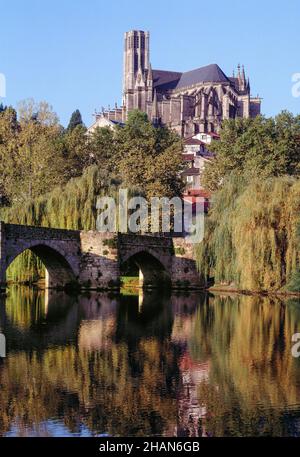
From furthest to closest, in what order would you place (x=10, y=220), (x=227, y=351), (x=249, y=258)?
(x=10, y=220)
(x=249, y=258)
(x=227, y=351)

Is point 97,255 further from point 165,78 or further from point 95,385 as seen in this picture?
point 165,78

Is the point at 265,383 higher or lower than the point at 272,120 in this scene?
lower

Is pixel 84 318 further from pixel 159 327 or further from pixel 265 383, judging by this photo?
pixel 265 383

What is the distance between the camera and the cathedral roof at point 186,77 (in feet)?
444

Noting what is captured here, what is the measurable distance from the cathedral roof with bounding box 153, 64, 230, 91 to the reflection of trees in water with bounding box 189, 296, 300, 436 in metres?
109

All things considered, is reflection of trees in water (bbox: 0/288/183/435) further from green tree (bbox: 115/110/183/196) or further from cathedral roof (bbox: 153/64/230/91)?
cathedral roof (bbox: 153/64/230/91)

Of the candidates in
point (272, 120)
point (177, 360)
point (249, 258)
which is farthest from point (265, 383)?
point (272, 120)

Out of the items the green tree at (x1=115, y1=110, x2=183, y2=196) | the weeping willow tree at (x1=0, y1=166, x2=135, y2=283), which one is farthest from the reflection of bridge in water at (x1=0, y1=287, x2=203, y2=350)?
the green tree at (x1=115, y1=110, x2=183, y2=196)

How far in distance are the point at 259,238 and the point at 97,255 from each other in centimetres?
792

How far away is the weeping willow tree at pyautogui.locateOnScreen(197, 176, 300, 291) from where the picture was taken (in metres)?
38.0
